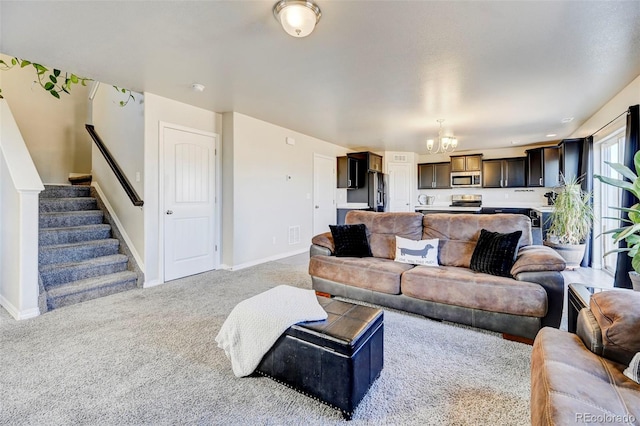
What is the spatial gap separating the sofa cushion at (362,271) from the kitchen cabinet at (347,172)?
399 cm

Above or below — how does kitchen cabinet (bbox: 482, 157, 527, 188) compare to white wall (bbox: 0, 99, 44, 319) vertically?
above

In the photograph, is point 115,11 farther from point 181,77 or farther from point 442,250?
point 442,250

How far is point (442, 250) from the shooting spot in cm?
310

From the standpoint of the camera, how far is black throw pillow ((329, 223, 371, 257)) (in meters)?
3.34

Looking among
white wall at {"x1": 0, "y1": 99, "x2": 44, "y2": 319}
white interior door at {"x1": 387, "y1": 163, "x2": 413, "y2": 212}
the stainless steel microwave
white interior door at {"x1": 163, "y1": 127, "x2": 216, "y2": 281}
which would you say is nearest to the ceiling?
white interior door at {"x1": 163, "y1": 127, "x2": 216, "y2": 281}

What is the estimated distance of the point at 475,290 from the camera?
238 centimetres

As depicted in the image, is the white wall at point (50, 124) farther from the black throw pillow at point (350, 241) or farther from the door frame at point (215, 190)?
the black throw pillow at point (350, 241)

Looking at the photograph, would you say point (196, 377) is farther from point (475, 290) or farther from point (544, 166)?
point (544, 166)

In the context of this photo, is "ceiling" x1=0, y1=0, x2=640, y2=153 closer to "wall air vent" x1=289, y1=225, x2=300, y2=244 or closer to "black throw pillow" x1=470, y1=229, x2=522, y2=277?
"black throw pillow" x1=470, y1=229, x2=522, y2=277

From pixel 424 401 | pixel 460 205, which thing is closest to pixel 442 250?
pixel 424 401

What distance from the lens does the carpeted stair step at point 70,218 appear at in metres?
3.76

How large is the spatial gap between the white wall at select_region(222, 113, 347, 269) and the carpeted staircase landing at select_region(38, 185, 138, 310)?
143 cm

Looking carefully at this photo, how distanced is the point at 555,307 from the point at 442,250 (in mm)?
1066

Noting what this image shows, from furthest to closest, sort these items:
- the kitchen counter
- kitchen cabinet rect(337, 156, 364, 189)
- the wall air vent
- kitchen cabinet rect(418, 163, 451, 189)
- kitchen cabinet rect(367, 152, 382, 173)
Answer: kitchen cabinet rect(418, 163, 451, 189) → kitchen cabinet rect(367, 152, 382, 173) → the kitchen counter → kitchen cabinet rect(337, 156, 364, 189) → the wall air vent
